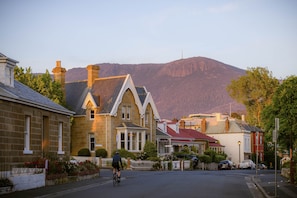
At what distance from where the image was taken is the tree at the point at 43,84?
60.0 meters

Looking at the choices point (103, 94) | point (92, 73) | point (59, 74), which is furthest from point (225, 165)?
point (59, 74)

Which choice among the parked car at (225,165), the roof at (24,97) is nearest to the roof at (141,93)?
the parked car at (225,165)

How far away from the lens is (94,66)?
6806cm

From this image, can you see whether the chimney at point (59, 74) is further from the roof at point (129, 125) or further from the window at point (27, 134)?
the window at point (27, 134)

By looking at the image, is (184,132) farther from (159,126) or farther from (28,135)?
(28,135)

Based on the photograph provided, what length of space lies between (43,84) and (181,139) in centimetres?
2516

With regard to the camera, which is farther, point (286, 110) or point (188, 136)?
point (188, 136)

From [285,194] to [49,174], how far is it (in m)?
12.0

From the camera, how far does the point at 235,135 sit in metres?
95.1

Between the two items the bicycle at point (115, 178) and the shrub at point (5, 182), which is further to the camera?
the bicycle at point (115, 178)

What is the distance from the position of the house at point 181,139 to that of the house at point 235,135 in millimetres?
4457

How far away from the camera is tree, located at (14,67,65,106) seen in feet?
197

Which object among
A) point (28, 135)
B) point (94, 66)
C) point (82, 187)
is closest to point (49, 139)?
point (28, 135)

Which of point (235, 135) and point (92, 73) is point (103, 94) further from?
point (235, 135)
